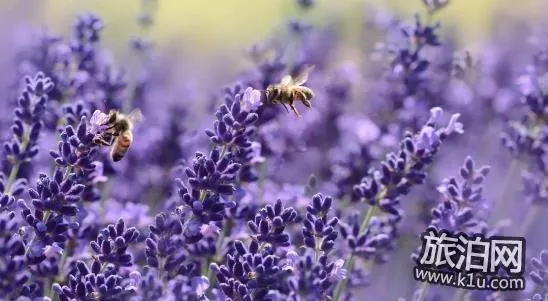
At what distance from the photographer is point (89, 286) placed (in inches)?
42.6

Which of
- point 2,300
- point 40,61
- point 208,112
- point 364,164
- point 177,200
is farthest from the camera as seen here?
point 208,112

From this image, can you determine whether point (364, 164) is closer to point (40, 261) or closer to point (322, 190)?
point (322, 190)

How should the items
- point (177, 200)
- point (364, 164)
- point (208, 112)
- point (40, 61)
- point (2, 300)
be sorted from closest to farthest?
point (2, 300), point (177, 200), point (364, 164), point (40, 61), point (208, 112)

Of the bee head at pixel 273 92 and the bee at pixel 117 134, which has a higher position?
the bee head at pixel 273 92

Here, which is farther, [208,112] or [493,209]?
[208,112]

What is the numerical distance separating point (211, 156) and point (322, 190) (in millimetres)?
453

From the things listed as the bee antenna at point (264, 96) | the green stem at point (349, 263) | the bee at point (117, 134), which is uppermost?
the bee antenna at point (264, 96)

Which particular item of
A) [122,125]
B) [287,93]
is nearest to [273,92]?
[287,93]

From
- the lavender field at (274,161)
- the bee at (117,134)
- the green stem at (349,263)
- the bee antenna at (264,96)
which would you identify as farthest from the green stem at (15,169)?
the green stem at (349,263)

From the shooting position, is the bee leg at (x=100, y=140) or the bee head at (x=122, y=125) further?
the bee head at (x=122, y=125)

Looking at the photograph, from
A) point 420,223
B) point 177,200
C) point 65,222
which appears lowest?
point 65,222

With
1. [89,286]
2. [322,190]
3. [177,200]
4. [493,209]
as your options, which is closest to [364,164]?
[322,190]

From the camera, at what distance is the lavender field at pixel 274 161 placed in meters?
1.12

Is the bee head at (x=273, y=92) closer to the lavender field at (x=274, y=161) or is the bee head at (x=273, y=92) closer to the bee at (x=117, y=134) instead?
the lavender field at (x=274, y=161)
